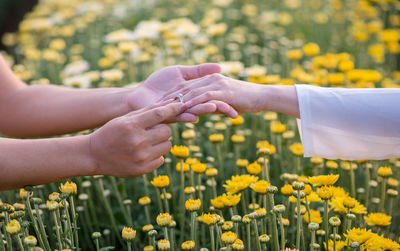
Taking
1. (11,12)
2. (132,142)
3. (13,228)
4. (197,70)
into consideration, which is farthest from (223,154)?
(11,12)

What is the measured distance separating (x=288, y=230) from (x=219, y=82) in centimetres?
50

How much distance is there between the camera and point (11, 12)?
515 cm

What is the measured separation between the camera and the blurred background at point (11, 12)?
197 inches

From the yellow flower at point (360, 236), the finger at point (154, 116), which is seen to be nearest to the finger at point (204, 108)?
the finger at point (154, 116)

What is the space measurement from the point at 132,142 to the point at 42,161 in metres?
0.23

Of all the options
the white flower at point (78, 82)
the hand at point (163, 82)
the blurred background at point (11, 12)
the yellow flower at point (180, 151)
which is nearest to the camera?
the yellow flower at point (180, 151)

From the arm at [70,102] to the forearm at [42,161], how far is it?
1.20 feet

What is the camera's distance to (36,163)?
110cm

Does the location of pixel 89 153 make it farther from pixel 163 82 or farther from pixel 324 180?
pixel 324 180

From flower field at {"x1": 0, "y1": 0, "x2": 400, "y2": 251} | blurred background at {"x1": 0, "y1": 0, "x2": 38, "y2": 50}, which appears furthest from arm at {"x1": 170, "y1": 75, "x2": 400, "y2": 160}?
blurred background at {"x1": 0, "y1": 0, "x2": 38, "y2": 50}

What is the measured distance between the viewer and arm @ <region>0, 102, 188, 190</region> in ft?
3.56

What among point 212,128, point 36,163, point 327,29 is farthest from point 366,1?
point 36,163

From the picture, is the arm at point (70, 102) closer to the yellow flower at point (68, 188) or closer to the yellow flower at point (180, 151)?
the yellow flower at point (180, 151)

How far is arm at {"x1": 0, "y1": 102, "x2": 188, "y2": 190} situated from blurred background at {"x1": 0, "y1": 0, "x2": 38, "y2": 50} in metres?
4.35
